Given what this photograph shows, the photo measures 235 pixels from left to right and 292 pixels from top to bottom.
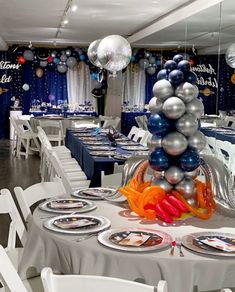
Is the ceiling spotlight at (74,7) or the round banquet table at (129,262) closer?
the round banquet table at (129,262)

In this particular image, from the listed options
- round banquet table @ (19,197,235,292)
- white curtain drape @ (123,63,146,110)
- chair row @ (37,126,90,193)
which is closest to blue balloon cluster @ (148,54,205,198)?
round banquet table @ (19,197,235,292)

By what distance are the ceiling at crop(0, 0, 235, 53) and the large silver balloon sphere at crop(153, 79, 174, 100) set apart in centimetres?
427

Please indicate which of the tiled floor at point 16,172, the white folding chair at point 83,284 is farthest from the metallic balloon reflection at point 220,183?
the tiled floor at point 16,172

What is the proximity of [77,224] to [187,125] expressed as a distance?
2.76ft

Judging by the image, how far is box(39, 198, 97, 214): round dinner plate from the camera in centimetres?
266

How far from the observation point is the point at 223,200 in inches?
105

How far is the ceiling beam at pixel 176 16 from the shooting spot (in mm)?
6883

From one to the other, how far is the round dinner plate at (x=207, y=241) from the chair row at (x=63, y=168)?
1756 mm

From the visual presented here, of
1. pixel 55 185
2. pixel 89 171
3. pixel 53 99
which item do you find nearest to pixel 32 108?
pixel 53 99

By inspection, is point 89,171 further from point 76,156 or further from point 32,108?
point 32,108

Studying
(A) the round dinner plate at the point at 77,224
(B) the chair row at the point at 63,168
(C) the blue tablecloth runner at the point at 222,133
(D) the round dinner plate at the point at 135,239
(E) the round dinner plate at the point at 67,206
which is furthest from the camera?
(C) the blue tablecloth runner at the point at 222,133

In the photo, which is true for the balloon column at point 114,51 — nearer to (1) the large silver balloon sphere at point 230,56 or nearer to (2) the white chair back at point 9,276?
(1) the large silver balloon sphere at point 230,56

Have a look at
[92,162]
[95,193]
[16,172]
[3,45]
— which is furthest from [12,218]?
[3,45]

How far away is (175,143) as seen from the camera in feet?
8.39
